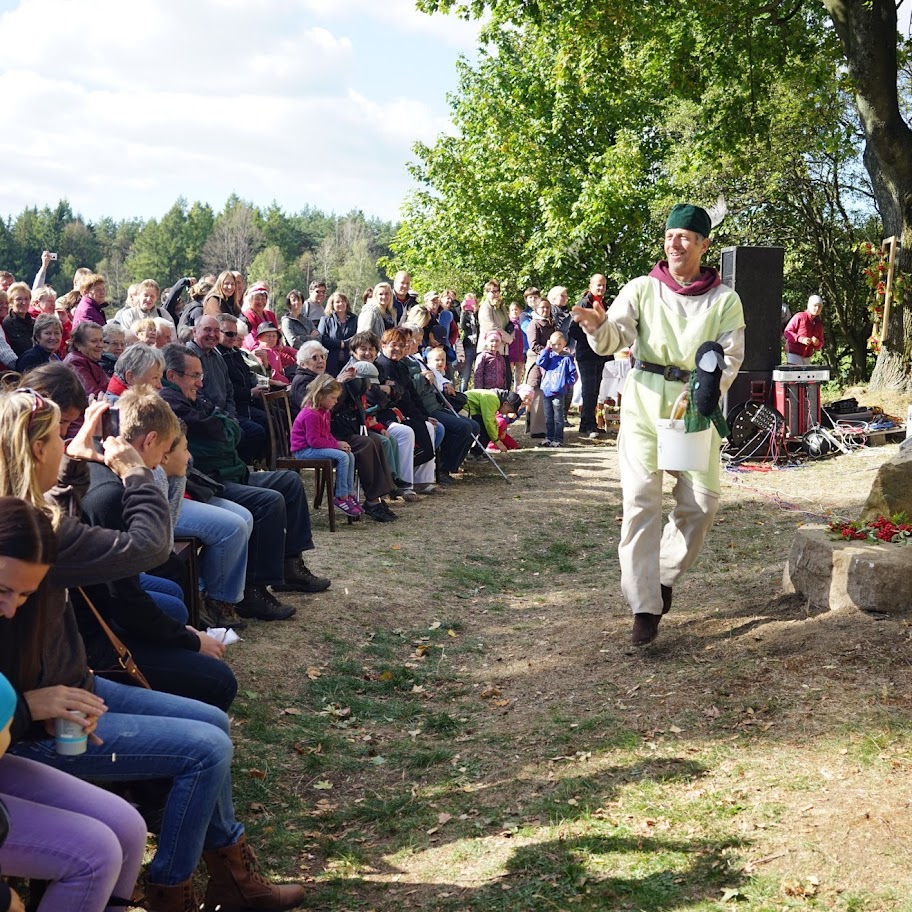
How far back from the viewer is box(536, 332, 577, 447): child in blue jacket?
45.5 feet

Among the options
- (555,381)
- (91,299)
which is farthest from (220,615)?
(555,381)

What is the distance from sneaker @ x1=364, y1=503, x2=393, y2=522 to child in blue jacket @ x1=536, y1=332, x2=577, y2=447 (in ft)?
16.5

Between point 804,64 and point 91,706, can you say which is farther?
point 804,64

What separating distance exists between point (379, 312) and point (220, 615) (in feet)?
22.7

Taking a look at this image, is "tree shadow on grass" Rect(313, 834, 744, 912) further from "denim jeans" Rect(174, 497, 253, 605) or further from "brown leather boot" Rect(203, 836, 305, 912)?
"denim jeans" Rect(174, 497, 253, 605)

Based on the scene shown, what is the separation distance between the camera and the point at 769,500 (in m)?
10.0

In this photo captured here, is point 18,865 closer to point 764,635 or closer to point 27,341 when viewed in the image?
point 764,635

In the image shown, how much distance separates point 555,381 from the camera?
1391cm

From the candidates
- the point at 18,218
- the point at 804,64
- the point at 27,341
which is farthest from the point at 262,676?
the point at 18,218

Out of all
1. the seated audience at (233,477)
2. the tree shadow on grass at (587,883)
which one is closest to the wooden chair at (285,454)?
the seated audience at (233,477)

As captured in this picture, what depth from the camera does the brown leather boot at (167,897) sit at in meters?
3.00

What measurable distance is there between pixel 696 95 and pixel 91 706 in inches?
604

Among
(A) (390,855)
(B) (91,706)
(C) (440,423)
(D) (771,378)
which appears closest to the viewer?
(B) (91,706)

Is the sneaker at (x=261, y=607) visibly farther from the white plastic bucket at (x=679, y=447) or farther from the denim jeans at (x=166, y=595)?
the white plastic bucket at (x=679, y=447)
